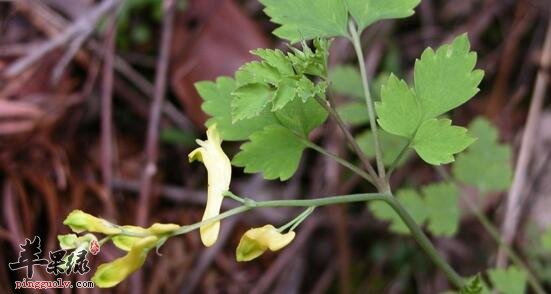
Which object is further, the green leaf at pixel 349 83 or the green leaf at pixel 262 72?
the green leaf at pixel 349 83

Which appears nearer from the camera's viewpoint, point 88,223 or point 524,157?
point 88,223

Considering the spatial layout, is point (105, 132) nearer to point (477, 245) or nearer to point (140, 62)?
point (140, 62)

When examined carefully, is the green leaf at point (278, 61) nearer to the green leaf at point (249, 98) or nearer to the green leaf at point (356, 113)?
the green leaf at point (249, 98)

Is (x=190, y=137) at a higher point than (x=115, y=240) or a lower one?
higher

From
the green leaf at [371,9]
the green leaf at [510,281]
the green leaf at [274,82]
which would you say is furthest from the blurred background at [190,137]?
the green leaf at [274,82]

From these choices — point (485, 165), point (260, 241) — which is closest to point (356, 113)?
point (485, 165)

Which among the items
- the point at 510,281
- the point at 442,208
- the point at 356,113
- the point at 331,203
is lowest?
the point at 510,281

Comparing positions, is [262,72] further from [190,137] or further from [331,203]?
[190,137]
